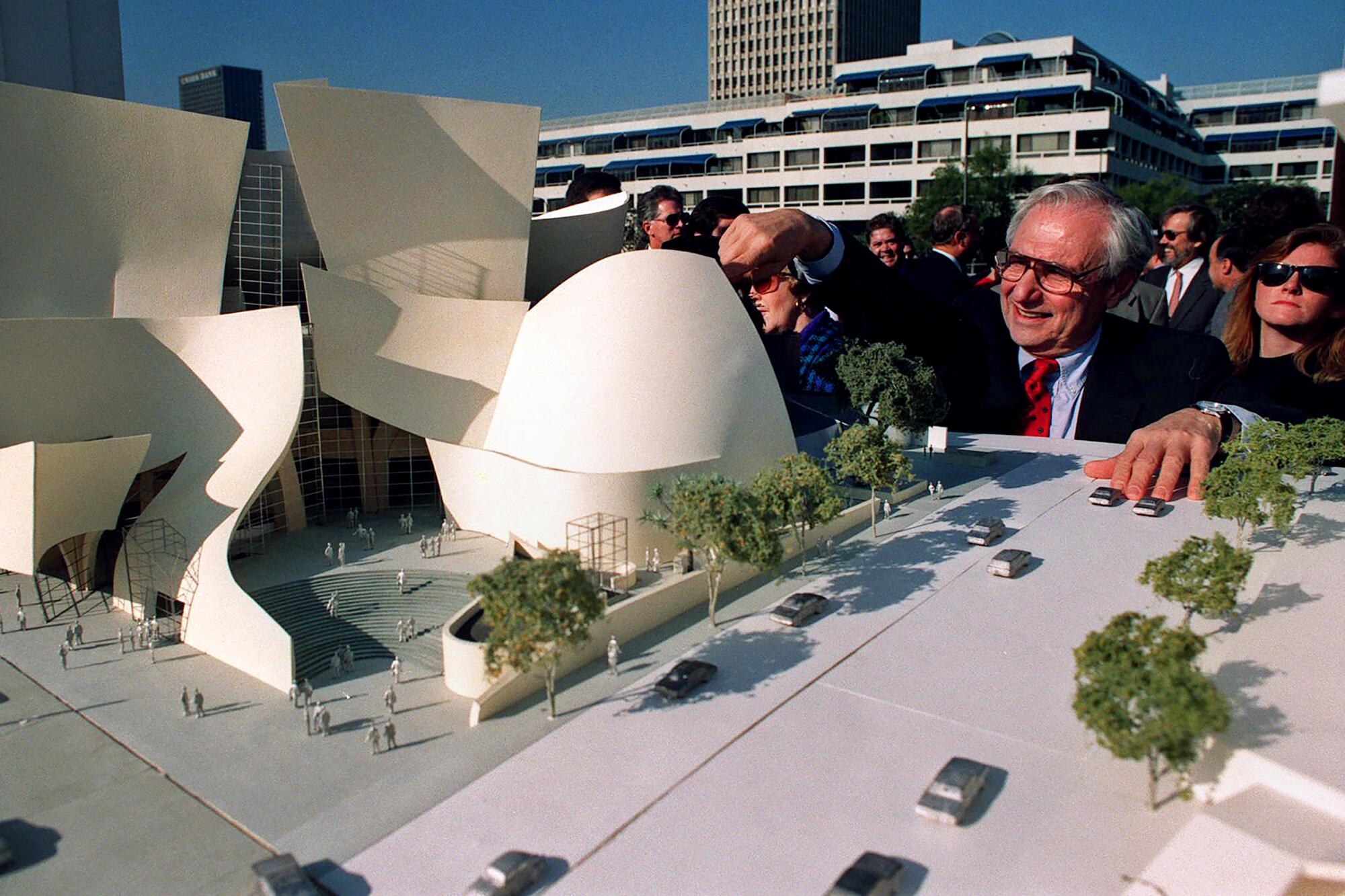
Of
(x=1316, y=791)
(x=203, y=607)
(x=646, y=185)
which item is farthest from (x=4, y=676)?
(x=646, y=185)

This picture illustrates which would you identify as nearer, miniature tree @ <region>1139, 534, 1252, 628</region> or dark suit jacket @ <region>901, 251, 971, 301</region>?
miniature tree @ <region>1139, 534, 1252, 628</region>

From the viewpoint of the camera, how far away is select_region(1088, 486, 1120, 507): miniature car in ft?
46.8

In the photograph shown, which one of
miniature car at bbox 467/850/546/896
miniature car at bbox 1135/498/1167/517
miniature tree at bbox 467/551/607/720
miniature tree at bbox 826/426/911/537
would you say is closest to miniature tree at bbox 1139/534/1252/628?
miniature car at bbox 1135/498/1167/517

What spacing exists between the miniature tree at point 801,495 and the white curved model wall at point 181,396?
864 cm

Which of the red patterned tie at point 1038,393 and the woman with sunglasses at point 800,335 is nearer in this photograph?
the red patterned tie at point 1038,393

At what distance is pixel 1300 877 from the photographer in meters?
5.46

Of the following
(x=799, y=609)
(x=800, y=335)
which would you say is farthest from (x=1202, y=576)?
(x=800, y=335)

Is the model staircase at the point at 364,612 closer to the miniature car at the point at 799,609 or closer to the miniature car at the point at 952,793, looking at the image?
the miniature car at the point at 799,609

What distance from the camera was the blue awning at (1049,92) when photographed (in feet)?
184

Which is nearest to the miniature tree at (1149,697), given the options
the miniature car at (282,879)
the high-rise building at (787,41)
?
the miniature car at (282,879)

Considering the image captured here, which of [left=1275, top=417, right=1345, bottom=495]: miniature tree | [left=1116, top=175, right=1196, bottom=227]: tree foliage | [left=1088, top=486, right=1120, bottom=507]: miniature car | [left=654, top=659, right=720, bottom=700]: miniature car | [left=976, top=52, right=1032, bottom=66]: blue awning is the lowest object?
[left=654, top=659, right=720, bottom=700]: miniature car

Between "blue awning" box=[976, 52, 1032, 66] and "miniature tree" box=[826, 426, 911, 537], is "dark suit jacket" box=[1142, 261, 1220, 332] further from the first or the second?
"blue awning" box=[976, 52, 1032, 66]

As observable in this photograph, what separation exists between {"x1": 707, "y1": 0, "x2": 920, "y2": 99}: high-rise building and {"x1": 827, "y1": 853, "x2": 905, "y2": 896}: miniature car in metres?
104

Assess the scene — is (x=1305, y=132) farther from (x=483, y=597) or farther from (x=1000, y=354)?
(x=483, y=597)
